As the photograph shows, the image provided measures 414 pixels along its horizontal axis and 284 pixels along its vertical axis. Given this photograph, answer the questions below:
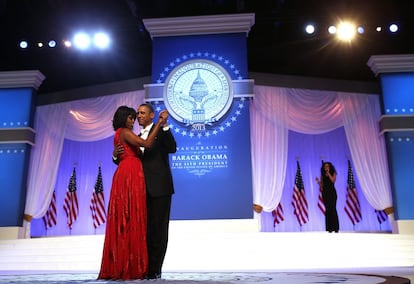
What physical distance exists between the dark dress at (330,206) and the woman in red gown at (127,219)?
557 cm

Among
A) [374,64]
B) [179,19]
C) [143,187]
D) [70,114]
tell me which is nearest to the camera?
[143,187]

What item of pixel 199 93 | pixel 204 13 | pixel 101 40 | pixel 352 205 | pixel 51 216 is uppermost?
pixel 204 13

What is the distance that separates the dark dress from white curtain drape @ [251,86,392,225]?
0.92 metres

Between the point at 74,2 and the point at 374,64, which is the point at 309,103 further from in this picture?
the point at 74,2

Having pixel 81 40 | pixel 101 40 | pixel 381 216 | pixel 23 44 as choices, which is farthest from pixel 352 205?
pixel 23 44

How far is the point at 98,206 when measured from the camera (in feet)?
31.6

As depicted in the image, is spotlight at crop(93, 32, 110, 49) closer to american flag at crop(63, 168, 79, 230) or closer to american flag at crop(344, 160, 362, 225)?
american flag at crop(63, 168, 79, 230)

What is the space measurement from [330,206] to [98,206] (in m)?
4.84

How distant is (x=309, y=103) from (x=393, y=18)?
2.32 metres

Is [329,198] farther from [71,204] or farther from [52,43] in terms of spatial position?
[52,43]

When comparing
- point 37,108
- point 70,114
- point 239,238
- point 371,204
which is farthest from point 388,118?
point 37,108

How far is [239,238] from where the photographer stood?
6.54m

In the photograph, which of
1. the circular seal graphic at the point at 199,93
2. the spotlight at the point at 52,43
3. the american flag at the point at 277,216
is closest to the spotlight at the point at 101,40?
the spotlight at the point at 52,43

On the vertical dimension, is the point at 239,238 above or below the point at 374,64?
below
